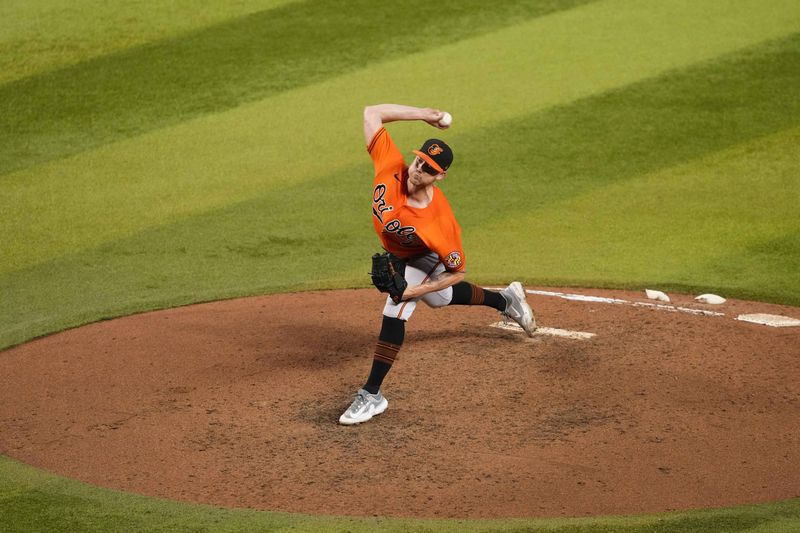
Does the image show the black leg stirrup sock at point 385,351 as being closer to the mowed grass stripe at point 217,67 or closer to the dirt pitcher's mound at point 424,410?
the dirt pitcher's mound at point 424,410

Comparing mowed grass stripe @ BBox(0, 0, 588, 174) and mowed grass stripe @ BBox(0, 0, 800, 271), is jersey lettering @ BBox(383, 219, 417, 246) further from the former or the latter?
mowed grass stripe @ BBox(0, 0, 588, 174)

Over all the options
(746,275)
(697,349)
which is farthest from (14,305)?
(746,275)

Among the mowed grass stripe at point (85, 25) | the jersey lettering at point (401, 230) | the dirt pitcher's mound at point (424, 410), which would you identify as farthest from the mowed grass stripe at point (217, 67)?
the jersey lettering at point (401, 230)

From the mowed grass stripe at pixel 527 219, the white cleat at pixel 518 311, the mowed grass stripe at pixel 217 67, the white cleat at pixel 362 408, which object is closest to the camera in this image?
the white cleat at pixel 362 408

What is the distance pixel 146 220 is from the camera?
34.0 feet

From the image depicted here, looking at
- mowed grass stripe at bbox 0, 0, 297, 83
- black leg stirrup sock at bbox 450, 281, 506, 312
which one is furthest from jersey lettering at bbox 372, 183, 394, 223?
mowed grass stripe at bbox 0, 0, 297, 83

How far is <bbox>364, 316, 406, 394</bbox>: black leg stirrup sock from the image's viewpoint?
6.64 meters

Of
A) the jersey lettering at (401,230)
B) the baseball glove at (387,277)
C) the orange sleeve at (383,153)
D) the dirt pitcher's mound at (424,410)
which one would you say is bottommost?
the dirt pitcher's mound at (424,410)

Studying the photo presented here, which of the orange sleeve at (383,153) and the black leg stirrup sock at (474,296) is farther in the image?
the black leg stirrup sock at (474,296)

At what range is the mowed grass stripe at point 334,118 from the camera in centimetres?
1059

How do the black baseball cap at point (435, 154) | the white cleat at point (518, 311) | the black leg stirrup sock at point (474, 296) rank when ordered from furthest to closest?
the white cleat at point (518, 311)
the black leg stirrup sock at point (474, 296)
the black baseball cap at point (435, 154)

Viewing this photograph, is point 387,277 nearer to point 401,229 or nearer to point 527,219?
point 401,229

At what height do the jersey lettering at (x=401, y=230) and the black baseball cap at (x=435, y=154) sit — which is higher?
the black baseball cap at (x=435, y=154)

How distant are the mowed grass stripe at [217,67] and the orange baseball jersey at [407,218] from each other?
5930 mm
